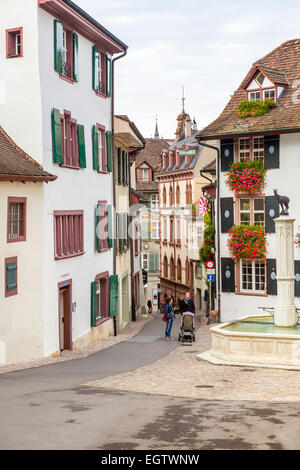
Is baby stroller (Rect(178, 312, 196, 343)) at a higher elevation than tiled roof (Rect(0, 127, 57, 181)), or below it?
below

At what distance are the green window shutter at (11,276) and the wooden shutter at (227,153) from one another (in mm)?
13724

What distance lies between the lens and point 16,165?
20.6 meters

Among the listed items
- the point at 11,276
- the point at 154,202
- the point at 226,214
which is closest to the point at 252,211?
the point at 226,214

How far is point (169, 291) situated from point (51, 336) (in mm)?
45247

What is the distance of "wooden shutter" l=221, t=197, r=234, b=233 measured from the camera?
105 ft

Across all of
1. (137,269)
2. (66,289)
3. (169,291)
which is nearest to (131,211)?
(137,269)

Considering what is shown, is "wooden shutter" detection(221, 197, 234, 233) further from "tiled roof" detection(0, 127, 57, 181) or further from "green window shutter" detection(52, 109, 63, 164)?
"tiled roof" detection(0, 127, 57, 181)

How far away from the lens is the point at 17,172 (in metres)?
19.9

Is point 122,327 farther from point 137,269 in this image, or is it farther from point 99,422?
point 99,422

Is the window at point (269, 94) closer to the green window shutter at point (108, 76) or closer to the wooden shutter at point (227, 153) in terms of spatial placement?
the wooden shutter at point (227, 153)

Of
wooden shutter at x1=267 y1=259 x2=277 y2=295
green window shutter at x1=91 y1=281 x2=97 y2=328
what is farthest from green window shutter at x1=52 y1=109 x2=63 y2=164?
wooden shutter at x1=267 y1=259 x2=277 y2=295

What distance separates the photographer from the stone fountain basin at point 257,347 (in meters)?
19.3

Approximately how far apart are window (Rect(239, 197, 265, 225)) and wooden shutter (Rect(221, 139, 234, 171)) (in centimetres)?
162

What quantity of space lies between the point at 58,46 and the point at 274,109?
36.8 feet
